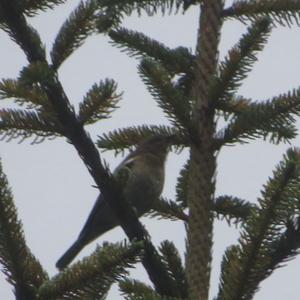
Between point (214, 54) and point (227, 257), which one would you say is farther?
point (214, 54)

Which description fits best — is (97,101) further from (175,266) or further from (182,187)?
(182,187)

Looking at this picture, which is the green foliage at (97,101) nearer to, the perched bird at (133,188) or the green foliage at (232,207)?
the green foliage at (232,207)

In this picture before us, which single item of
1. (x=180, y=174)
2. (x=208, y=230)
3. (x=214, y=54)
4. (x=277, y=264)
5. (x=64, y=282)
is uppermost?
(x=214, y=54)

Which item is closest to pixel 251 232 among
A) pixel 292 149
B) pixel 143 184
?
pixel 292 149

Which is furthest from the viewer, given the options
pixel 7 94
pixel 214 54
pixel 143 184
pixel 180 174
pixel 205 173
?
pixel 143 184

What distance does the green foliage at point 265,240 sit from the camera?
1.89m

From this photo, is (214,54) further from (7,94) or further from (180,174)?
(7,94)

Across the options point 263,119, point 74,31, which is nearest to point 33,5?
point 74,31

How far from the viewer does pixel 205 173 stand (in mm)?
2451

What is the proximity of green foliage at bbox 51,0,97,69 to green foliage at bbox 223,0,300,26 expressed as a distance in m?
0.81

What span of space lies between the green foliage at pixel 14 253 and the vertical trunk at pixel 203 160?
0.49 m

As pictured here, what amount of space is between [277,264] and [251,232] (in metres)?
0.12

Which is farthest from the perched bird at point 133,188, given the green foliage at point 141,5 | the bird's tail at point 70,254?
the green foliage at point 141,5

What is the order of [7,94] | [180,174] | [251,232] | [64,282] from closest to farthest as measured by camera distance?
[64,282]
[251,232]
[7,94]
[180,174]
